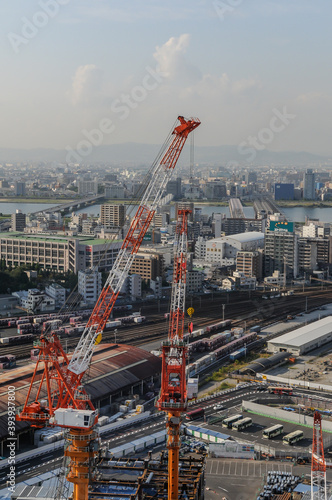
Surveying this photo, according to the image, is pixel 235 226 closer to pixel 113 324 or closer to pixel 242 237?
pixel 242 237

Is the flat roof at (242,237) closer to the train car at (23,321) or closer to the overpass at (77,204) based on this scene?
the train car at (23,321)

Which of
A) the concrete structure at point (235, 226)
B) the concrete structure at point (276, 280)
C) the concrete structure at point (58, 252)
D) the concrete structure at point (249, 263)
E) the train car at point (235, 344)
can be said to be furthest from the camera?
the concrete structure at point (235, 226)

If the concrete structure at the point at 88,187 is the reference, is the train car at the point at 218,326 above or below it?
below

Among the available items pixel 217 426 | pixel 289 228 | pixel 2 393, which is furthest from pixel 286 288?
pixel 2 393

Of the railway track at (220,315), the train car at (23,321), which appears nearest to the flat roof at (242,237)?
the railway track at (220,315)

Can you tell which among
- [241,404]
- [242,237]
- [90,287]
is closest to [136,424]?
[241,404]

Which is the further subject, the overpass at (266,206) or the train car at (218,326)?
the overpass at (266,206)
